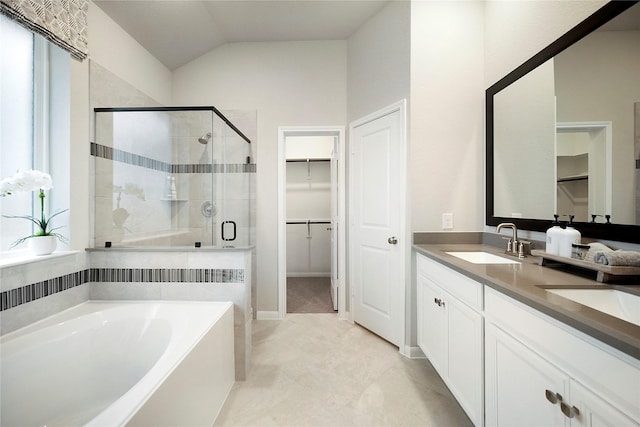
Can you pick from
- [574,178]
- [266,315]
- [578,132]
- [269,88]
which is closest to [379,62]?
[269,88]

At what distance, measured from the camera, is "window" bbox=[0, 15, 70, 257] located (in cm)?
144

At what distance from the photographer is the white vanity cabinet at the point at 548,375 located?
625 mm

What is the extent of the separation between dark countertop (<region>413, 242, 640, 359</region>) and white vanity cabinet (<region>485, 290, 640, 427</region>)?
0.04 metres

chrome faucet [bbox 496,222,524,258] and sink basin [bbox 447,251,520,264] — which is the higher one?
chrome faucet [bbox 496,222,524,258]

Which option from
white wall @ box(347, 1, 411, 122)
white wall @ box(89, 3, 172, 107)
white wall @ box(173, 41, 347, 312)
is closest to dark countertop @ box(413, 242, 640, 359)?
white wall @ box(347, 1, 411, 122)

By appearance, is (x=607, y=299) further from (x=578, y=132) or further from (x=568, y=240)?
(x=578, y=132)

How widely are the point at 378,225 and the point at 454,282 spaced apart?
3.33 ft

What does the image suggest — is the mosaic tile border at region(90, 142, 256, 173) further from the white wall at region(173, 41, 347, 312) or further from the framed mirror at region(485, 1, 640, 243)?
the framed mirror at region(485, 1, 640, 243)

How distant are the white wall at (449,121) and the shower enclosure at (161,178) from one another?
160 cm

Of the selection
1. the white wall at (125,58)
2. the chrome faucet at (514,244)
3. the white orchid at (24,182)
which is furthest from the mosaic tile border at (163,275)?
the chrome faucet at (514,244)

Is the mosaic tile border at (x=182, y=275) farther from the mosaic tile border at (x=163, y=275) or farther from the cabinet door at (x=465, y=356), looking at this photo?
the cabinet door at (x=465, y=356)

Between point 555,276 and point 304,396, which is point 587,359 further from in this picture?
point 304,396

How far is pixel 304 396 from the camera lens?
162cm

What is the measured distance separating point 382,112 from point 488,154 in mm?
922
